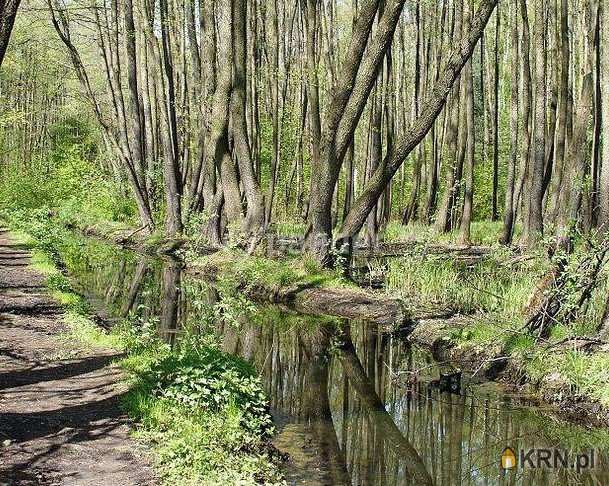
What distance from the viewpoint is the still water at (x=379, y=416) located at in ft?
21.6

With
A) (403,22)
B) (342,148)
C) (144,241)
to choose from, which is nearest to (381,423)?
(342,148)

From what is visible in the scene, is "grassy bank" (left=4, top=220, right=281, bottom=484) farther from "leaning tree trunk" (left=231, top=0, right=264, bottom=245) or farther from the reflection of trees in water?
"leaning tree trunk" (left=231, top=0, right=264, bottom=245)

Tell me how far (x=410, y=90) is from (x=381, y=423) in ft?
95.4

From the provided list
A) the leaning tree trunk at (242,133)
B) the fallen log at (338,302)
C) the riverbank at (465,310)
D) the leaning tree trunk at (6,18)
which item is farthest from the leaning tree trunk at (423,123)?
the leaning tree trunk at (6,18)

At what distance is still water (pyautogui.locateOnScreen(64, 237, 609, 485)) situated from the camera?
6.59 m

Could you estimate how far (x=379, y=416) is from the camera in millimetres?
8086

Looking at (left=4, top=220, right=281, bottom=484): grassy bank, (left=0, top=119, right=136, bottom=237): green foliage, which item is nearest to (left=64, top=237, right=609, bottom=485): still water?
(left=4, top=220, right=281, bottom=484): grassy bank

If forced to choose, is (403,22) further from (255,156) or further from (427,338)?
(427,338)

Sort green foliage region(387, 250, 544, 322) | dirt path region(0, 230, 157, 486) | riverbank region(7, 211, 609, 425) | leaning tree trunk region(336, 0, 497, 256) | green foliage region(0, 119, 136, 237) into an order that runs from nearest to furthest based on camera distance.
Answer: dirt path region(0, 230, 157, 486) < riverbank region(7, 211, 609, 425) < green foliage region(387, 250, 544, 322) < leaning tree trunk region(336, 0, 497, 256) < green foliage region(0, 119, 136, 237)
